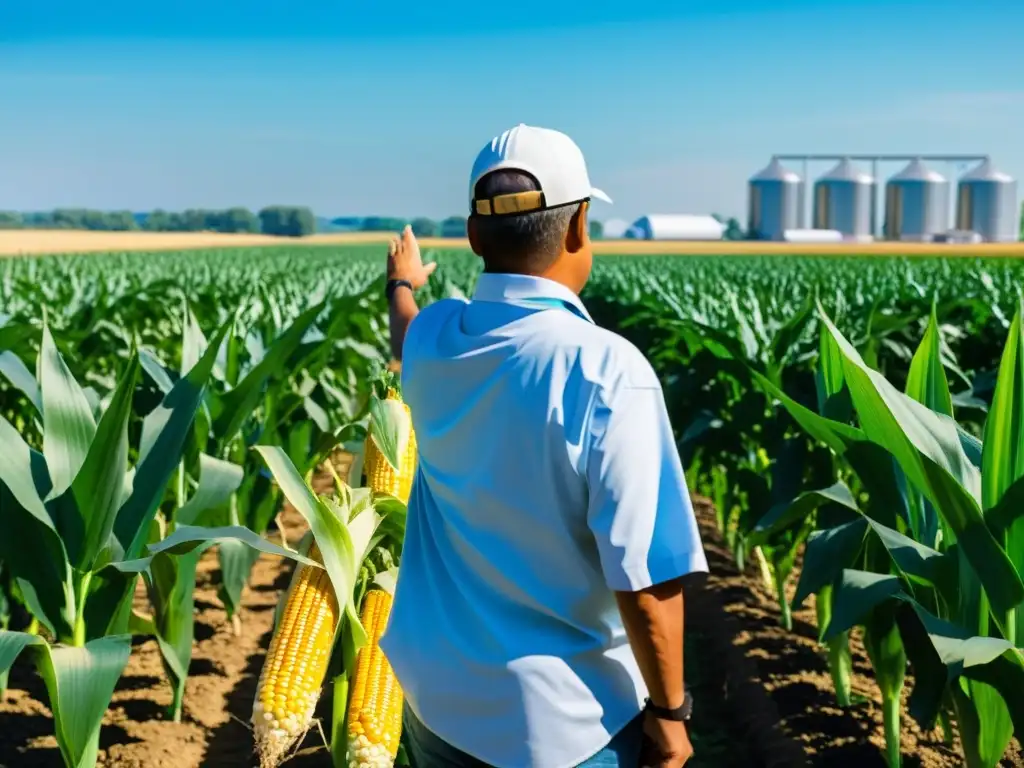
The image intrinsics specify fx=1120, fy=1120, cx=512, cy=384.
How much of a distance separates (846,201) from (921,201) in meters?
7.41

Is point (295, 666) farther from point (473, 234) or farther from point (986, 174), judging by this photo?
point (986, 174)

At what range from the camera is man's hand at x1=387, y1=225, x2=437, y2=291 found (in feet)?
8.27

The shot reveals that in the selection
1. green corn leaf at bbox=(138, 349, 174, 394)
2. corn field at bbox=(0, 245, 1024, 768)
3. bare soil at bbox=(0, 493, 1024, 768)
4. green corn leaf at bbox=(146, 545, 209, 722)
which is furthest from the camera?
green corn leaf at bbox=(138, 349, 174, 394)

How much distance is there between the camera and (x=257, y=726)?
2299mm

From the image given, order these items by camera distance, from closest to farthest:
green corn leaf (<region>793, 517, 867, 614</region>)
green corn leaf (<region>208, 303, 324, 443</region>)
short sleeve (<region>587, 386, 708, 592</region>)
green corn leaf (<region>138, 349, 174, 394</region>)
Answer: short sleeve (<region>587, 386, 708, 592</region>)
green corn leaf (<region>793, 517, 867, 614</region>)
green corn leaf (<region>208, 303, 324, 443</region>)
green corn leaf (<region>138, 349, 174, 394</region>)

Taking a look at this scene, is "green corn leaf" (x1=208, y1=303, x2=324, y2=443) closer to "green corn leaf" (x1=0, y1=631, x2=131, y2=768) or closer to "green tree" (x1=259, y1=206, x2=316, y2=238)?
"green corn leaf" (x1=0, y1=631, x2=131, y2=768)

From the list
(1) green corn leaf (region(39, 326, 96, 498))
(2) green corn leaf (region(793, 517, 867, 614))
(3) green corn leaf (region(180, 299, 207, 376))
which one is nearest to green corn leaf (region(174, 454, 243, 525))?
(1) green corn leaf (region(39, 326, 96, 498))

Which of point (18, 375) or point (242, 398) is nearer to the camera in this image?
point (18, 375)

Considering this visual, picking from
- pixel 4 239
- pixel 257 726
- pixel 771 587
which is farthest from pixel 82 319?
pixel 4 239

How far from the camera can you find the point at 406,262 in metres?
2.55

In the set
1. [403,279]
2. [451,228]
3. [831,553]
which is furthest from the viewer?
[451,228]

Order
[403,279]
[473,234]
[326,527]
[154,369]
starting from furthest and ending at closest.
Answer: [154,369] → [403,279] → [326,527] → [473,234]

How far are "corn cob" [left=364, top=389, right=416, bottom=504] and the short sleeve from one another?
1.31m

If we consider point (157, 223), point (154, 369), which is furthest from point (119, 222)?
point (154, 369)
